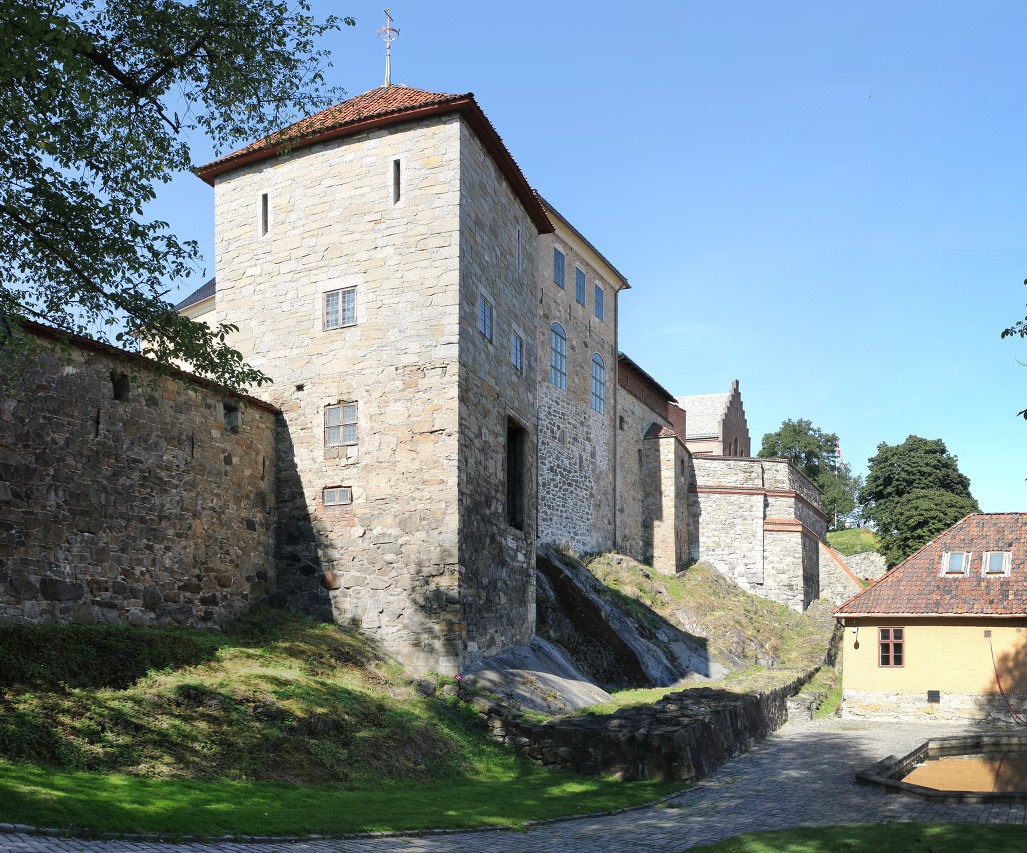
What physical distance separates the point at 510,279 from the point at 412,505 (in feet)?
18.4

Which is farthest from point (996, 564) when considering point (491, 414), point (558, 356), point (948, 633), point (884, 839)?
point (884, 839)

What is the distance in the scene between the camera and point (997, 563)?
24453mm

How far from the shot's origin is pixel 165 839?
767 centimetres

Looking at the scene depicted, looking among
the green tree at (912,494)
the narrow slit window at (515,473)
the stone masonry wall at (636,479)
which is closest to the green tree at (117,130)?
the narrow slit window at (515,473)

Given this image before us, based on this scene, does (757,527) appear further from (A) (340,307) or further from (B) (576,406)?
(A) (340,307)

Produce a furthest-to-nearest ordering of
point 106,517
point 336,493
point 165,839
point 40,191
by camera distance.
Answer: point 336,493 < point 106,517 < point 40,191 < point 165,839

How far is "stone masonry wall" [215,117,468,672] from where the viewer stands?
51.4 feet

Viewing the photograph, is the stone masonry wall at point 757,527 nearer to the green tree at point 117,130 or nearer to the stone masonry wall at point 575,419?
the stone masonry wall at point 575,419

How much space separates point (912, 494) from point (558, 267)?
23.2 meters

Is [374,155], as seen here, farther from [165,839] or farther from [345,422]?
[165,839]

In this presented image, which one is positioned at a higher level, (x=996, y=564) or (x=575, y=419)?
(x=575, y=419)

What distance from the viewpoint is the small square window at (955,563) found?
24703 millimetres

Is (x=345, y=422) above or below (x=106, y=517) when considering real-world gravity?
above

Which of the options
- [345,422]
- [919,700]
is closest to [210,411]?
[345,422]
